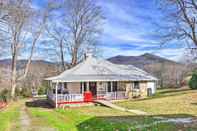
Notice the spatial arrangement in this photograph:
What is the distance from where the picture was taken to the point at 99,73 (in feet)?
108

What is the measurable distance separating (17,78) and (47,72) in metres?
16.3

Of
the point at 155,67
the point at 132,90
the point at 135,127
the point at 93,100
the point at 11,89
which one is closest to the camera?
the point at 135,127

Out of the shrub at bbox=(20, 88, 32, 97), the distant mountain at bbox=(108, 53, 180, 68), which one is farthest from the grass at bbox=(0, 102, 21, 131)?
the distant mountain at bbox=(108, 53, 180, 68)

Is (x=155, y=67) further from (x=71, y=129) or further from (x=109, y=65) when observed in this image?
(x=71, y=129)

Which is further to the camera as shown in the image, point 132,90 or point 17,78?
point 17,78

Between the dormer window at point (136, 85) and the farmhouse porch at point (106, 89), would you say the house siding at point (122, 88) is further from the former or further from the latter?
the dormer window at point (136, 85)

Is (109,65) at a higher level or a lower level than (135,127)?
higher

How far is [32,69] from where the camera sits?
62844mm

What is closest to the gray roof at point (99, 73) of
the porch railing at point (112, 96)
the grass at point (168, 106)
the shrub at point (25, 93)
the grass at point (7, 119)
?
the porch railing at point (112, 96)

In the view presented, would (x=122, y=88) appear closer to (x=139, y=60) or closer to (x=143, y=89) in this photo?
(x=143, y=89)

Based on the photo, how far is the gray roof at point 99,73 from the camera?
99.8 feet

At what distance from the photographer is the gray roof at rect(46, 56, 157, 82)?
30422 mm

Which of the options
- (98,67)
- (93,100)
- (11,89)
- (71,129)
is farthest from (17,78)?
(71,129)

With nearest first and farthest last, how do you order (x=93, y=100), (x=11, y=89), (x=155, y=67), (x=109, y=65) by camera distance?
(x=93, y=100) → (x=109, y=65) → (x=11, y=89) → (x=155, y=67)
